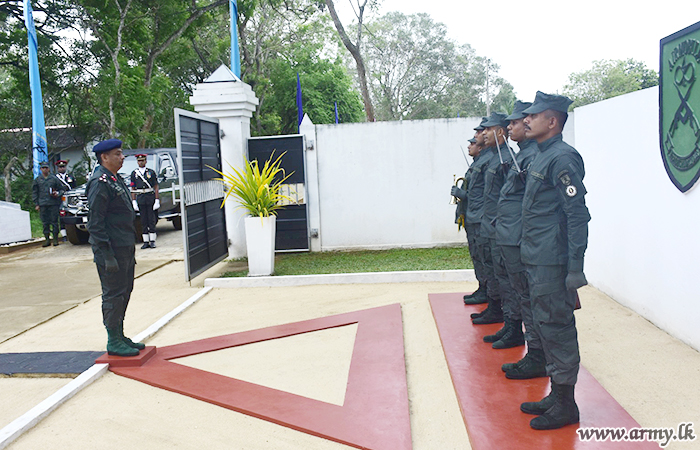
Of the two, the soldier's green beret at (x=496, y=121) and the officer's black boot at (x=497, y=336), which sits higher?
the soldier's green beret at (x=496, y=121)

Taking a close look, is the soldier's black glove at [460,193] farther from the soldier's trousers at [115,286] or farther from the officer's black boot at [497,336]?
the soldier's trousers at [115,286]

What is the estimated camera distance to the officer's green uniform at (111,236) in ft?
15.8

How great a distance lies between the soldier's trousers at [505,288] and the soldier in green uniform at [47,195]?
1109 centimetres

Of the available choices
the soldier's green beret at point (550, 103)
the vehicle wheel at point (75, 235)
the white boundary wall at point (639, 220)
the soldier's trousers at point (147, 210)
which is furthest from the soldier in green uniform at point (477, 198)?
the vehicle wheel at point (75, 235)

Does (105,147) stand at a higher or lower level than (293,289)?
higher

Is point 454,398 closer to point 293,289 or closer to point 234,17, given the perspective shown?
point 293,289

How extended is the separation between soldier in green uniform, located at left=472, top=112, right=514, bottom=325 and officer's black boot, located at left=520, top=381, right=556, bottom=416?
4.31 feet

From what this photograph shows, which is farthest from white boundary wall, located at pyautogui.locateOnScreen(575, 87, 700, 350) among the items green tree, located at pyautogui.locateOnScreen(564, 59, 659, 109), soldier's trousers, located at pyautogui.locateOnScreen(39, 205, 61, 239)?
green tree, located at pyautogui.locateOnScreen(564, 59, 659, 109)

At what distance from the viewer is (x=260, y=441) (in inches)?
143

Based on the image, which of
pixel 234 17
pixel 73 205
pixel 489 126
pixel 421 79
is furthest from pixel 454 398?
pixel 421 79

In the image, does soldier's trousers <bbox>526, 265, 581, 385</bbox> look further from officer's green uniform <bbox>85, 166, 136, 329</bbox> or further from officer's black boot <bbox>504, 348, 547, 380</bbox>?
officer's green uniform <bbox>85, 166, 136, 329</bbox>

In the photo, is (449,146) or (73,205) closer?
(449,146)

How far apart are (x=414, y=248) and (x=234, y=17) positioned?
33.3ft

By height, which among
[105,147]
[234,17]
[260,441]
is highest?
[234,17]
